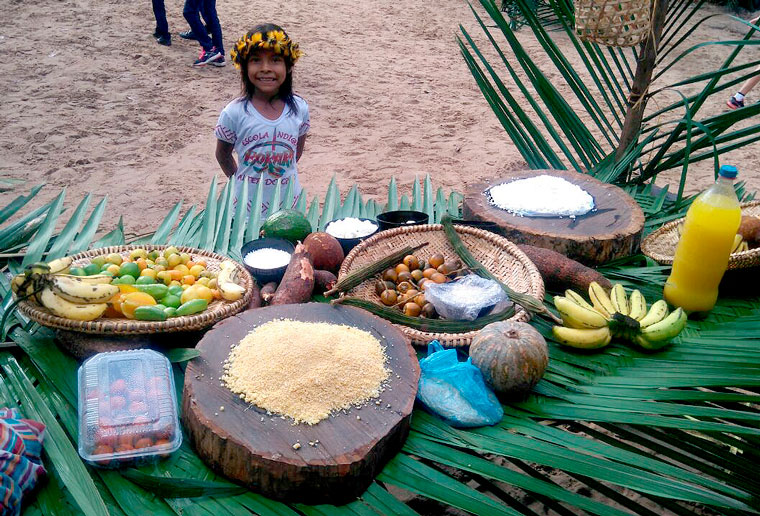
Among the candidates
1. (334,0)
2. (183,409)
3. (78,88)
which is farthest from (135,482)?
(334,0)

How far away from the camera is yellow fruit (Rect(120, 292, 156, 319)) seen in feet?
6.81

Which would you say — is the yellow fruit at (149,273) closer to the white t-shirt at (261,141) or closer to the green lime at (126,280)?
the green lime at (126,280)

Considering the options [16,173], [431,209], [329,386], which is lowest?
[16,173]

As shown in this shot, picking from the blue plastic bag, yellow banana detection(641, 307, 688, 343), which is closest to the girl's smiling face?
the blue plastic bag

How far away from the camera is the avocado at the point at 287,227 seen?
2.75 metres

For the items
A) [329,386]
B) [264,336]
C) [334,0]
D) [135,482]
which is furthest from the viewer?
[334,0]

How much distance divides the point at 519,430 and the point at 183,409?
1016 mm

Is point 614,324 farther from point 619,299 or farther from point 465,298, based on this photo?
point 465,298

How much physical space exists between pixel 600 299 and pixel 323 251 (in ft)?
3.71

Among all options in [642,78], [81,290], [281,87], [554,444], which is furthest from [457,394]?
[642,78]

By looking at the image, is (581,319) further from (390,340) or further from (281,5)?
(281,5)

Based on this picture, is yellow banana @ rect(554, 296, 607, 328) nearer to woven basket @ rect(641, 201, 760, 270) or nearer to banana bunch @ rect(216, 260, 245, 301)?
woven basket @ rect(641, 201, 760, 270)

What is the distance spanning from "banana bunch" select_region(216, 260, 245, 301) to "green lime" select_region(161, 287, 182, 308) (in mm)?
163

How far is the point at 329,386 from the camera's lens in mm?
1847
